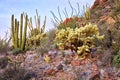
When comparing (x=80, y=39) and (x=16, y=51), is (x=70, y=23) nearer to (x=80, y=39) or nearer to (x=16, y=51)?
(x=16, y=51)

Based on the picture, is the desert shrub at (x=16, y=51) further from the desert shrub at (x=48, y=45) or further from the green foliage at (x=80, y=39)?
the green foliage at (x=80, y=39)

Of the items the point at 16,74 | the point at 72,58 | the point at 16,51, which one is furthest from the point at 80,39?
the point at 16,51

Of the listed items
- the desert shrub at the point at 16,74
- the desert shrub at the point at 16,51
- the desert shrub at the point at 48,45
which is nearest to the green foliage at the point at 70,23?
the desert shrub at the point at 48,45

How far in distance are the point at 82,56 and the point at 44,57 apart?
4.67ft

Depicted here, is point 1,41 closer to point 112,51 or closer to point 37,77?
point 37,77

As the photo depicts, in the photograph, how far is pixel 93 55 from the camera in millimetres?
8578

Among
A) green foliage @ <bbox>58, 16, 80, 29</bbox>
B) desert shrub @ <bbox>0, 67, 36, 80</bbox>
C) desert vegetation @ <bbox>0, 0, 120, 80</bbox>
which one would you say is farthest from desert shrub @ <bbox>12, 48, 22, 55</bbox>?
desert shrub @ <bbox>0, 67, 36, 80</bbox>

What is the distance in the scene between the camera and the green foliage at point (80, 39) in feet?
28.3

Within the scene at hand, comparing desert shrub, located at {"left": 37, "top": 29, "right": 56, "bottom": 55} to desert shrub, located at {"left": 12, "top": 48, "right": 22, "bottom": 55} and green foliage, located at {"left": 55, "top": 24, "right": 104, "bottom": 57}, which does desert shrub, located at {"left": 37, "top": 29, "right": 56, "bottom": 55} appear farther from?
green foliage, located at {"left": 55, "top": 24, "right": 104, "bottom": 57}

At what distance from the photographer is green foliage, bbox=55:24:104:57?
8633 millimetres

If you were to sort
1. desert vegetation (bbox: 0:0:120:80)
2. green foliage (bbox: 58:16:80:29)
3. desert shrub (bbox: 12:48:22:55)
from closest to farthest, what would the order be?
desert vegetation (bbox: 0:0:120:80) < desert shrub (bbox: 12:48:22:55) < green foliage (bbox: 58:16:80:29)

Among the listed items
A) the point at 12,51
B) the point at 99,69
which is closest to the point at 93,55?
the point at 99,69

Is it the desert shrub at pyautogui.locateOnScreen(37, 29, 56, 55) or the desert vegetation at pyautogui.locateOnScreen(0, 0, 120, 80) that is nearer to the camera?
the desert vegetation at pyautogui.locateOnScreen(0, 0, 120, 80)

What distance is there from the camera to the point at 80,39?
874 cm
